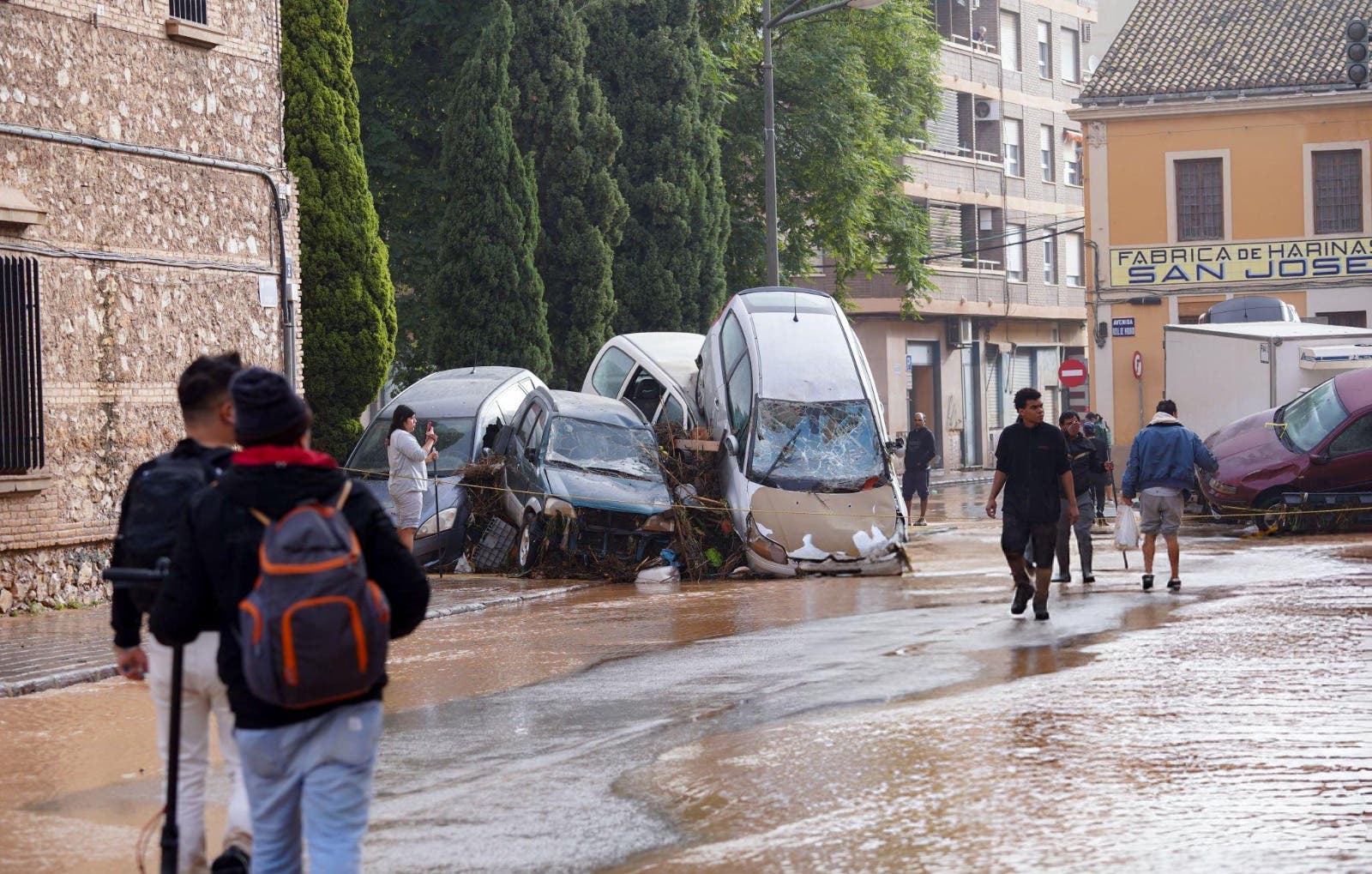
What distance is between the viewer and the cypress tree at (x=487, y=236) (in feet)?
97.9

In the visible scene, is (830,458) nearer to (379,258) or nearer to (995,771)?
(379,258)

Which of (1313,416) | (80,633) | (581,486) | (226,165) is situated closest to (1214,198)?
(1313,416)

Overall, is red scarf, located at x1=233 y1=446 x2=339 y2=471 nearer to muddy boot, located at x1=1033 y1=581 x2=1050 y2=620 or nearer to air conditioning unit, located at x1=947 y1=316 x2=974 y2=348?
muddy boot, located at x1=1033 y1=581 x2=1050 y2=620

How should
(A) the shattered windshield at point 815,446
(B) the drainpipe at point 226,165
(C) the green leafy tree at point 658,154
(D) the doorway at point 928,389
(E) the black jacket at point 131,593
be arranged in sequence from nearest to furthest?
(E) the black jacket at point 131,593 < (B) the drainpipe at point 226,165 < (A) the shattered windshield at point 815,446 < (C) the green leafy tree at point 658,154 < (D) the doorway at point 928,389

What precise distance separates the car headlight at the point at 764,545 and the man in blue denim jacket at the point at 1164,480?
4.26 m

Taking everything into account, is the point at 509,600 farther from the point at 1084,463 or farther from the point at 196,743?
the point at 196,743

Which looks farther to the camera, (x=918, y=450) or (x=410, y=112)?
(x=410, y=112)

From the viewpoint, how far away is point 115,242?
1784 centimetres

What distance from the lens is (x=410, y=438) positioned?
60.8 ft

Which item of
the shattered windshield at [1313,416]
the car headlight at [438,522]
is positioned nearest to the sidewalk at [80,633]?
the car headlight at [438,522]

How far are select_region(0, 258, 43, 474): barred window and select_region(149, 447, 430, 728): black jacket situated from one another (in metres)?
11.9

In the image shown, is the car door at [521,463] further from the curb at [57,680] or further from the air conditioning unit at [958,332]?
the air conditioning unit at [958,332]

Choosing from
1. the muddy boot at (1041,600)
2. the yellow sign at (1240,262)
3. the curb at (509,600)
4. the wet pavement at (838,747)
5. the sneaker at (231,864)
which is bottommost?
the curb at (509,600)

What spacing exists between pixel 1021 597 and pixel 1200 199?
28.4 m
